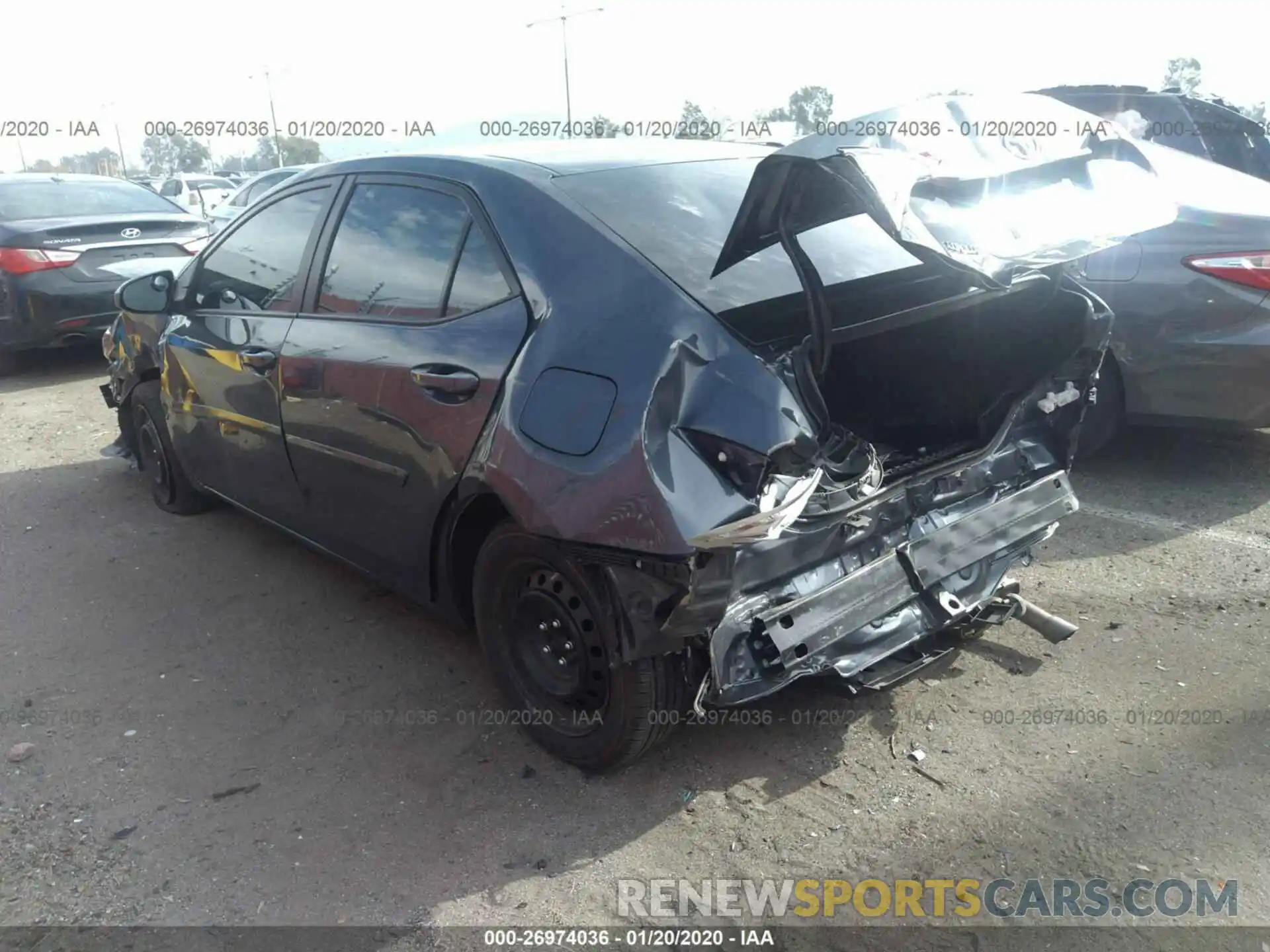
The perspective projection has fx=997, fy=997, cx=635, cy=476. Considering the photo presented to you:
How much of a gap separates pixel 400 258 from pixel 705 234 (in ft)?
3.44

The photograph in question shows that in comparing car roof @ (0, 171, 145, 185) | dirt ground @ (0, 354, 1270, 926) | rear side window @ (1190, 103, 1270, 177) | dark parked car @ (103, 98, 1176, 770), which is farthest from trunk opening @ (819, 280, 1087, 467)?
car roof @ (0, 171, 145, 185)

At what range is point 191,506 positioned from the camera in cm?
518

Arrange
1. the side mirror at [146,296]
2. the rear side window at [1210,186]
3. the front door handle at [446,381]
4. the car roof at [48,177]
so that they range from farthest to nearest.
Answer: the car roof at [48,177], the rear side window at [1210,186], the side mirror at [146,296], the front door handle at [446,381]

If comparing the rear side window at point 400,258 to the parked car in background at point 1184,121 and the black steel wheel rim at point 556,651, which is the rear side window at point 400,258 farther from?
the parked car in background at point 1184,121

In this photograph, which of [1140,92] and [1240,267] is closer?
[1240,267]

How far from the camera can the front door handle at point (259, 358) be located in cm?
373

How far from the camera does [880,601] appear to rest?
286 centimetres

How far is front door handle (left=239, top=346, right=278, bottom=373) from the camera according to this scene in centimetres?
373

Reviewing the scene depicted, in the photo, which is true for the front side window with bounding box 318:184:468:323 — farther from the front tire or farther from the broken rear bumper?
the broken rear bumper

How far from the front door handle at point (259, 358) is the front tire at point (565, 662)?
4.26ft

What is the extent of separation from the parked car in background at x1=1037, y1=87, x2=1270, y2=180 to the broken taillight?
9.82 ft

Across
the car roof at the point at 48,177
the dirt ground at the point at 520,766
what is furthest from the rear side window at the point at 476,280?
the car roof at the point at 48,177

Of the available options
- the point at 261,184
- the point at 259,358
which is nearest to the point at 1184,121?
the point at 259,358

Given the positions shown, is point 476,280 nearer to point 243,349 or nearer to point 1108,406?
point 243,349
